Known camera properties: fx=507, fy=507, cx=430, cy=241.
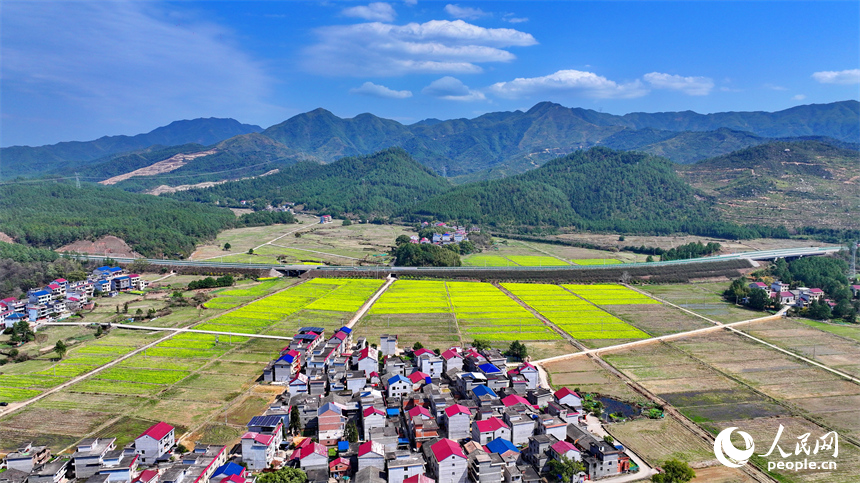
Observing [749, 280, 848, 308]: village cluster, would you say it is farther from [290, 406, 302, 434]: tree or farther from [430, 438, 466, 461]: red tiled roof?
[290, 406, 302, 434]: tree

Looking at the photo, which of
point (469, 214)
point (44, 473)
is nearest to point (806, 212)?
point (469, 214)

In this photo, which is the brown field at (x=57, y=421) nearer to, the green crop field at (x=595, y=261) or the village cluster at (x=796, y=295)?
the village cluster at (x=796, y=295)

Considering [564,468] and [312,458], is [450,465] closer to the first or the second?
[564,468]

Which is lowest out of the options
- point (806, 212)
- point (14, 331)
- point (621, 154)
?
point (14, 331)

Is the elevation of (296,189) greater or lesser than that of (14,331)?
greater

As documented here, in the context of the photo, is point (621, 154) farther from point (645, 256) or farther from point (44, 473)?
point (44, 473)

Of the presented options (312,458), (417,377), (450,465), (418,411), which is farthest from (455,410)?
(312,458)

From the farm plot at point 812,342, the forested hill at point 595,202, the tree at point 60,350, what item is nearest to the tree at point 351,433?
the tree at point 60,350
